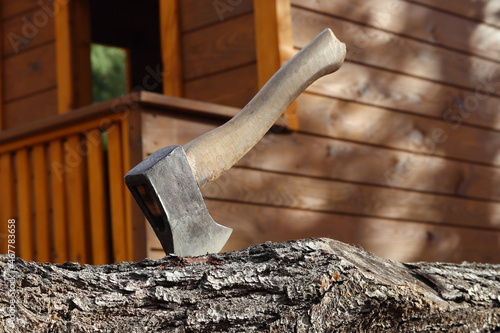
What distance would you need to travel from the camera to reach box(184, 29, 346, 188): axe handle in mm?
1838

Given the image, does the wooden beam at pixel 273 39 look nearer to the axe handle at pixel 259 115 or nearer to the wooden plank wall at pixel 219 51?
the wooden plank wall at pixel 219 51

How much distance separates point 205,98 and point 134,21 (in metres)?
2.24

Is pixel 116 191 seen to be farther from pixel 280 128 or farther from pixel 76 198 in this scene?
pixel 280 128

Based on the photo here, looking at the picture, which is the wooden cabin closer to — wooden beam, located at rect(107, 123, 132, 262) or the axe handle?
wooden beam, located at rect(107, 123, 132, 262)

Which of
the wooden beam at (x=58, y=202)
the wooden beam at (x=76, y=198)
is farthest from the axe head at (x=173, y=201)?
the wooden beam at (x=58, y=202)

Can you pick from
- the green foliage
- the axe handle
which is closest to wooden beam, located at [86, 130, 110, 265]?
the axe handle

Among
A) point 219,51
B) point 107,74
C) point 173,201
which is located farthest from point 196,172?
point 107,74

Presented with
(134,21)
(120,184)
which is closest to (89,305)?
(120,184)

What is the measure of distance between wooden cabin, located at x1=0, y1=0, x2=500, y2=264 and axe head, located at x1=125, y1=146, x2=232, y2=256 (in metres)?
1.51

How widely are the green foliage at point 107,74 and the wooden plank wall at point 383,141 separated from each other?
1042 cm

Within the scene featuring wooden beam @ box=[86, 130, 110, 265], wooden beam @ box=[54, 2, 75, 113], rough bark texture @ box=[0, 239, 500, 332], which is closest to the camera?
rough bark texture @ box=[0, 239, 500, 332]

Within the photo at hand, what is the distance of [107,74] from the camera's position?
14.8m

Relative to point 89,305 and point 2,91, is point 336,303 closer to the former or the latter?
point 89,305

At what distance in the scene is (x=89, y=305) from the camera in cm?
116
